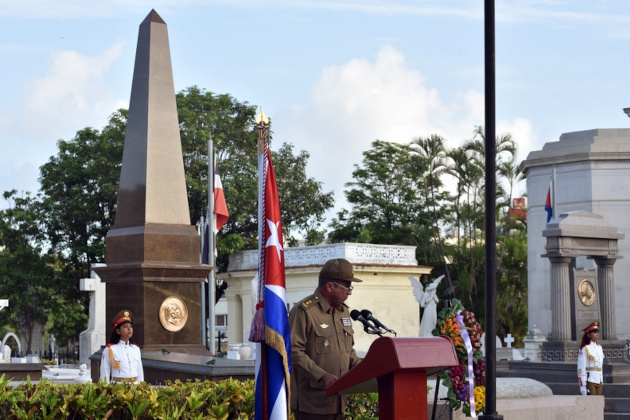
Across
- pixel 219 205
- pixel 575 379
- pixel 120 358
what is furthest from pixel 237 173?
pixel 120 358

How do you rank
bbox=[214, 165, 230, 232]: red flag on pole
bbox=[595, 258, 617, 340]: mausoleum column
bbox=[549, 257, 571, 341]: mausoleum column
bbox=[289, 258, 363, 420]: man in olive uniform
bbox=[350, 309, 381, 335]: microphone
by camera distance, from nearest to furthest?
1. bbox=[350, 309, 381, 335]: microphone
2. bbox=[289, 258, 363, 420]: man in olive uniform
3. bbox=[549, 257, 571, 341]: mausoleum column
4. bbox=[595, 258, 617, 340]: mausoleum column
5. bbox=[214, 165, 230, 232]: red flag on pole

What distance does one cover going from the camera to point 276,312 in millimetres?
7824

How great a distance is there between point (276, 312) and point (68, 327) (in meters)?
41.3

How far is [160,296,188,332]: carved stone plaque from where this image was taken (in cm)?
1791

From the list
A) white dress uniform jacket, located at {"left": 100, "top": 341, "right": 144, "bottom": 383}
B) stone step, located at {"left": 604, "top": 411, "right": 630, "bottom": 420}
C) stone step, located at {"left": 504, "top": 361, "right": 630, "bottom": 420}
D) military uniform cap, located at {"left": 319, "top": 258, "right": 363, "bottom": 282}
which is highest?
→ military uniform cap, located at {"left": 319, "top": 258, "right": 363, "bottom": 282}

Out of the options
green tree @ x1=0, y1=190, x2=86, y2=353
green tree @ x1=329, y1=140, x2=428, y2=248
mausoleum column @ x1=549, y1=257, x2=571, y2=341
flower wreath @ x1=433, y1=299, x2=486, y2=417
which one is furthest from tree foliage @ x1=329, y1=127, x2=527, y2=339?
flower wreath @ x1=433, y1=299, x2=486, y2=417

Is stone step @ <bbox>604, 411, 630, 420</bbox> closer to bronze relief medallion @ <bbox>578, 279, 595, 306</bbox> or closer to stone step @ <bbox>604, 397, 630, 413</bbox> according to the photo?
stone step @ <bbox>604, 397, 630, 413</bbox>

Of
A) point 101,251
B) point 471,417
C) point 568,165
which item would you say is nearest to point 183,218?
point 471,417

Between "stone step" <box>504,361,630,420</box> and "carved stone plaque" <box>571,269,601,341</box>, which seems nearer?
"stone step" <box>504,361,630,420</box>

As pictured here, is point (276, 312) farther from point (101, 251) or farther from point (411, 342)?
point (101, 251)

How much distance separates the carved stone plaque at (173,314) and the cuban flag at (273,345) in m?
10.1

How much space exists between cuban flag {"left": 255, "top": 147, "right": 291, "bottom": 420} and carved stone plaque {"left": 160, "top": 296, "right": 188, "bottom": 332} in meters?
10.1

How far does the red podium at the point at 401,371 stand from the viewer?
6480mm

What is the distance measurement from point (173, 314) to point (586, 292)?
33.0ft
